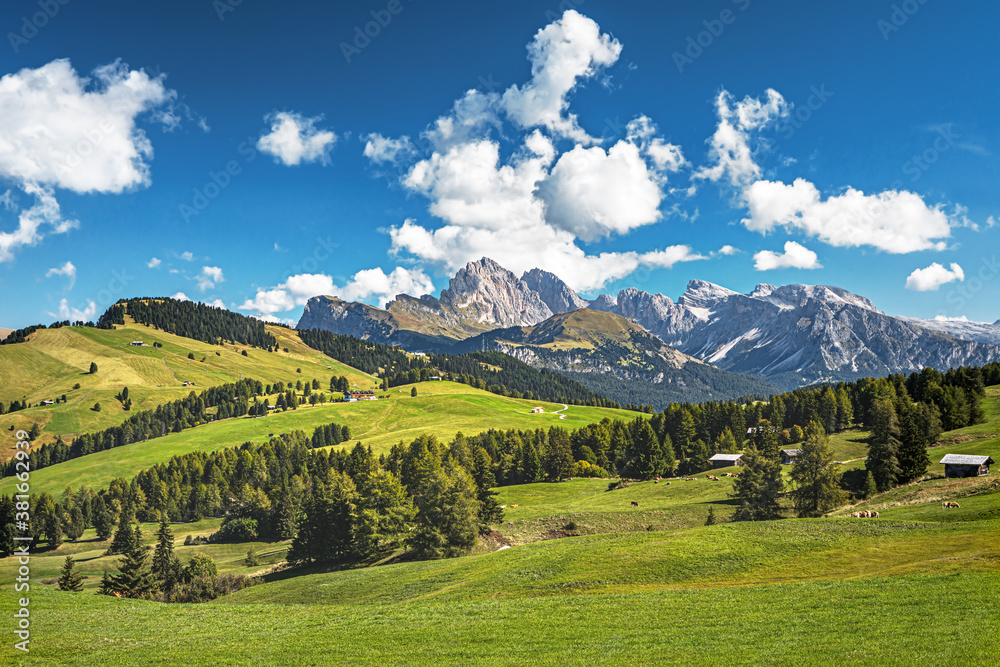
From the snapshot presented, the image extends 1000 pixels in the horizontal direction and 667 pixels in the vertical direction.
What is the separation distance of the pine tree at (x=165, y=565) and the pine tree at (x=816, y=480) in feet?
313

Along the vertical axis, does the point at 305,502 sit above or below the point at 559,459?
above

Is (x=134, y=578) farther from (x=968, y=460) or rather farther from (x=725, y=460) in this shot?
(x=725, y=460)

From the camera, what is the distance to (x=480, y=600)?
4244 cm

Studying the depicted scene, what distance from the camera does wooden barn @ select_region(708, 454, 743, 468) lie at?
432 feet

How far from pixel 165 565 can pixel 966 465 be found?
122 meters

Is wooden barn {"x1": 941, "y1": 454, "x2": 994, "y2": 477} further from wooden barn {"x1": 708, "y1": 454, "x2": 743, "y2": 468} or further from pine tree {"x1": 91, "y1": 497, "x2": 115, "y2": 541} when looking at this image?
pine tree {"x1": 91, "y1": 497, "x2": 115, "y2": 541}

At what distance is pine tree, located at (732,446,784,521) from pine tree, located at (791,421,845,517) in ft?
10.5

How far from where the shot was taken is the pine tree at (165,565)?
3103 inches

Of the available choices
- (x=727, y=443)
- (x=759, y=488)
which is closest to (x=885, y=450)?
(x=759, y=488)

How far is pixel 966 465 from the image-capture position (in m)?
76.0

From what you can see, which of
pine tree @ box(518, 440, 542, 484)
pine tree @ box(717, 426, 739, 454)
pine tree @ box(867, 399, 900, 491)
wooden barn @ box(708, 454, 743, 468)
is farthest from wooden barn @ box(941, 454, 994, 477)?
pine tree @ box(518, 440, 542, 484)

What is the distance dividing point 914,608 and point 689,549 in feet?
79.6

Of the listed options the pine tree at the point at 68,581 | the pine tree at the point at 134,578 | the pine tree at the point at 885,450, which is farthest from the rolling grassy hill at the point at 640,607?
the pine tree at the point at 68,581

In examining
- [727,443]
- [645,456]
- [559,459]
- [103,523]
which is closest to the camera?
[103,523]
